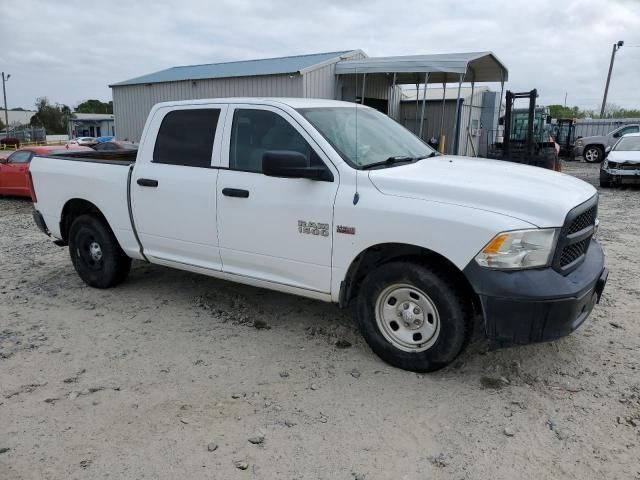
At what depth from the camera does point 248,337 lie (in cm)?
442

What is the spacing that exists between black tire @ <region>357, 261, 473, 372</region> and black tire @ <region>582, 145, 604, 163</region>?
2627 centimetres

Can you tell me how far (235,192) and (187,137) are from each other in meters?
0.84

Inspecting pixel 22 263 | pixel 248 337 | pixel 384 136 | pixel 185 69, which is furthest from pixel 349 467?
pixel 185 69

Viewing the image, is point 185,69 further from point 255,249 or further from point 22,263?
point 255,249

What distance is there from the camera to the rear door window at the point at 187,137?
456 centimetres

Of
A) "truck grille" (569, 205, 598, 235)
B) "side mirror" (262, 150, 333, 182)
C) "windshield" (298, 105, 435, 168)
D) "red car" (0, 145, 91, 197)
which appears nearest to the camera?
"truck grille" (569, 205, 598, 235)

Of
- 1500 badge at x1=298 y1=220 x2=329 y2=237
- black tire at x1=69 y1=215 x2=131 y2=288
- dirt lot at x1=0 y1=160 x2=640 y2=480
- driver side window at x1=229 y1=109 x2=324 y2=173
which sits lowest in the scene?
dirt lot at x1=0 y1=160 x2=640 y2=480

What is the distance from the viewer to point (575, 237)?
3412 millimetres

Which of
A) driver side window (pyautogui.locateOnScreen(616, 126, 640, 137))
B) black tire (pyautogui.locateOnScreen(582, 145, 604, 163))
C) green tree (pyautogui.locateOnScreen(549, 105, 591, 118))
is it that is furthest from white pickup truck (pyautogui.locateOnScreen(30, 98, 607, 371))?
green tree (pyautogui.locateOnScreen(549, 105, 591, 118))

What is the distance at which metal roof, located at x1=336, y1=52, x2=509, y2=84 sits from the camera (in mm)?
14969

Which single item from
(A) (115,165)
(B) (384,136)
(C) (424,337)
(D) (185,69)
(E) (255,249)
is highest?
(D) (185,69)

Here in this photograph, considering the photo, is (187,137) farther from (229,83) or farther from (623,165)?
(229,83)

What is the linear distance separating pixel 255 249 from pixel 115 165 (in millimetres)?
1882

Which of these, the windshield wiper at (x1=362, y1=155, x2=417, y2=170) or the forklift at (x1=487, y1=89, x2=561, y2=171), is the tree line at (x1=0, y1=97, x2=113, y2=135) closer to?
the forklift at (x1=487, y1=89, x2=561, y2=171)
